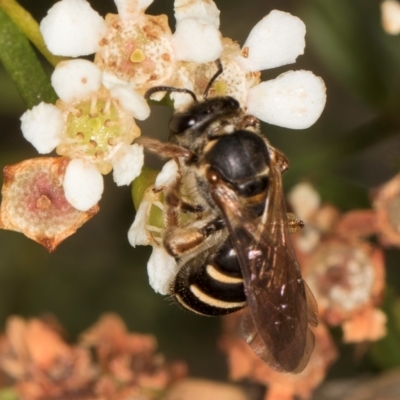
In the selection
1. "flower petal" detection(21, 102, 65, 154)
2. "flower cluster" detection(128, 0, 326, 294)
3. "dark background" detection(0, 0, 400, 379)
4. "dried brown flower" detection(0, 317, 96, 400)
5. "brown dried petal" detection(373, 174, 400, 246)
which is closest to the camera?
"flower petal" detection(21, 102, 65, 154)

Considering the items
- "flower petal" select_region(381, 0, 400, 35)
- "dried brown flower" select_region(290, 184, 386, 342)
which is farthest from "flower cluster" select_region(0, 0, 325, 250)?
"dried brown flower" select_region(290, 184, 386, 342)

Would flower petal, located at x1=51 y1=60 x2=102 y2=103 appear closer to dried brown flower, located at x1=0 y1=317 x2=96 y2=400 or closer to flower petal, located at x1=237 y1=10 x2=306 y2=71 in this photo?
flower petal, located at x1=237 y1=10 x2=306 y2=71

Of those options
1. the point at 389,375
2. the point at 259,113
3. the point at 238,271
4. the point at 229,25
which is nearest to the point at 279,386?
the point at 389,375

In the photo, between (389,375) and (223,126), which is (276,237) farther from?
(389,375)

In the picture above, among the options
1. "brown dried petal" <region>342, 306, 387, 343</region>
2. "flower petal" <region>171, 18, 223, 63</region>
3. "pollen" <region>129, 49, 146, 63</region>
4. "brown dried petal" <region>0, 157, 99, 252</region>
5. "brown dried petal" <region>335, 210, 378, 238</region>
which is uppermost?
"flower petal" <region>171, 18, 223, 63</region>

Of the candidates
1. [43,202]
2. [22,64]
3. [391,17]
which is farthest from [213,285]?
[391,17]

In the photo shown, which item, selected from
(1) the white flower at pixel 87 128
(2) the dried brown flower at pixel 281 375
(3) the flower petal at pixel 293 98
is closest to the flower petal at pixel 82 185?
(1) the white flower at pixel 87 128

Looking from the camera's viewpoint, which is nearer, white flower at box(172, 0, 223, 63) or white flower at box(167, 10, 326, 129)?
white flower at box(172, 0, 223, 63)
